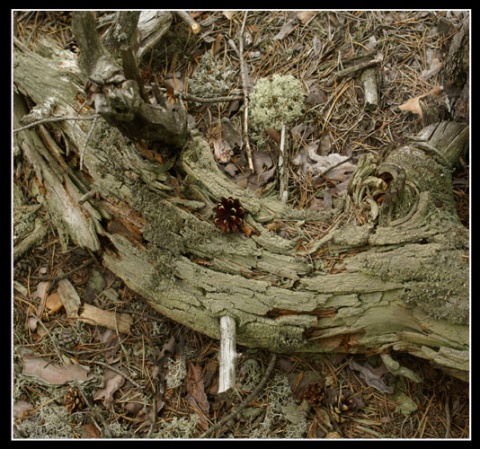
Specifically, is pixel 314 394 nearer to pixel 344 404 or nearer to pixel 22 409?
pixel 344 404

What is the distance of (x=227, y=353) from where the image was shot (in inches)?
97.0

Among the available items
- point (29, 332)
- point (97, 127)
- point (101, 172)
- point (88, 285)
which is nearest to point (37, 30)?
point (97, 127)

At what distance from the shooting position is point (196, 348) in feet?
9.55

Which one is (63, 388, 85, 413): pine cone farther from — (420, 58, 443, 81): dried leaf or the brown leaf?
(420, 58, 443, 81): dried leaf

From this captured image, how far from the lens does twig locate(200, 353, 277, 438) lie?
275 cm

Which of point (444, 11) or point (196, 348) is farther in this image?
point (444, 11)

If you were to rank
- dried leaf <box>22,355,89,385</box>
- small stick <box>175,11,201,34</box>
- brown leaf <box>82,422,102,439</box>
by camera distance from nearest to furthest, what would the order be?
brown leaf <box>82,422,102,439</box> < dried leaf <box>22,355,89,385</box> < small stick <box>175,11,201,34</box>

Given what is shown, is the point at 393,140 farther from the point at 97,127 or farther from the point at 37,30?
the point at 37,30

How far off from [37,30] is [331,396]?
10.7 feet

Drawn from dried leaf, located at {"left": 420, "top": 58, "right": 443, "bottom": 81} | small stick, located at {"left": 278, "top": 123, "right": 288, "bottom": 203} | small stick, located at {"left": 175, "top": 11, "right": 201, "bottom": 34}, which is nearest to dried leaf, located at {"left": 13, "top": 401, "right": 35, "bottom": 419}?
small stick, located at {"left": 278, "top": 123, "right": 288, "bottom": 203}

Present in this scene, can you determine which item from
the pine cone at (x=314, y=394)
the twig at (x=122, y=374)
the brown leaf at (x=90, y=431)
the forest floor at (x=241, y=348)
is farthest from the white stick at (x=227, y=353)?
the brown leaf at (x=90, y=431)

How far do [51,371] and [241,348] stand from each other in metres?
1.28

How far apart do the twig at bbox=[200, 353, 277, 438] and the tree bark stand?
0.67 feet

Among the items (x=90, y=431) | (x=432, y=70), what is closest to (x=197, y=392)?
(x=90, y=431)
